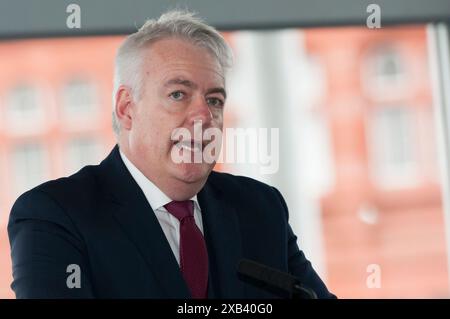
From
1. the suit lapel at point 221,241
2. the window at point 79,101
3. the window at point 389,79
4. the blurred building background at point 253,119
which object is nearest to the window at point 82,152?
the blurred building background at point 253,119

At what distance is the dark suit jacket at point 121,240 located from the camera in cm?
167

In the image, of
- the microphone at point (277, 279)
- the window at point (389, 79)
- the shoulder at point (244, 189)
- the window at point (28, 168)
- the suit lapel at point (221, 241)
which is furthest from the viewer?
the window at point (389, 79)

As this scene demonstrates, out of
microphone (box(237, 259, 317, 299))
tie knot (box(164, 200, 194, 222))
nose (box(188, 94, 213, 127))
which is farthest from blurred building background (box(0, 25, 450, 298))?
microphone (box(237, 259, 317, 299))

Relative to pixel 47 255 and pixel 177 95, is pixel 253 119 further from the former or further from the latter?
pixel 47 255

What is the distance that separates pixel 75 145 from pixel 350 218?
435 centimetres

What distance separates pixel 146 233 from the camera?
5.83 ft

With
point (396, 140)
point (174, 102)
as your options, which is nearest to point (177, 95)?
point (174, 102)

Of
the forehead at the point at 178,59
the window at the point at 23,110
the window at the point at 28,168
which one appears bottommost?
the window at the point at 28,168

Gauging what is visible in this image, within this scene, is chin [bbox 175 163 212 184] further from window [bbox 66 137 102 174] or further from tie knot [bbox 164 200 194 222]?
window [bbox 66 137 102 174]

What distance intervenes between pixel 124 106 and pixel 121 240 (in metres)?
0.32

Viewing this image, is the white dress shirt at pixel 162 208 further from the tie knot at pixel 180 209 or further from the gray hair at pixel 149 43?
the gray hair at pixel 149 43

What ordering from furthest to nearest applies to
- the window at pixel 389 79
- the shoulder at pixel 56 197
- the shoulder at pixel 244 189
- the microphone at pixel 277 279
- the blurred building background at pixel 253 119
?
the window at pixel 389 79 < the blurred building background at pixel 253 119 < the shoulder at pixel 244 189 < the shoulder at pixel 56 197 < the microphone at pixel 277 279

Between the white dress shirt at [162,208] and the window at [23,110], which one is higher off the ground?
the window at [23,110]
